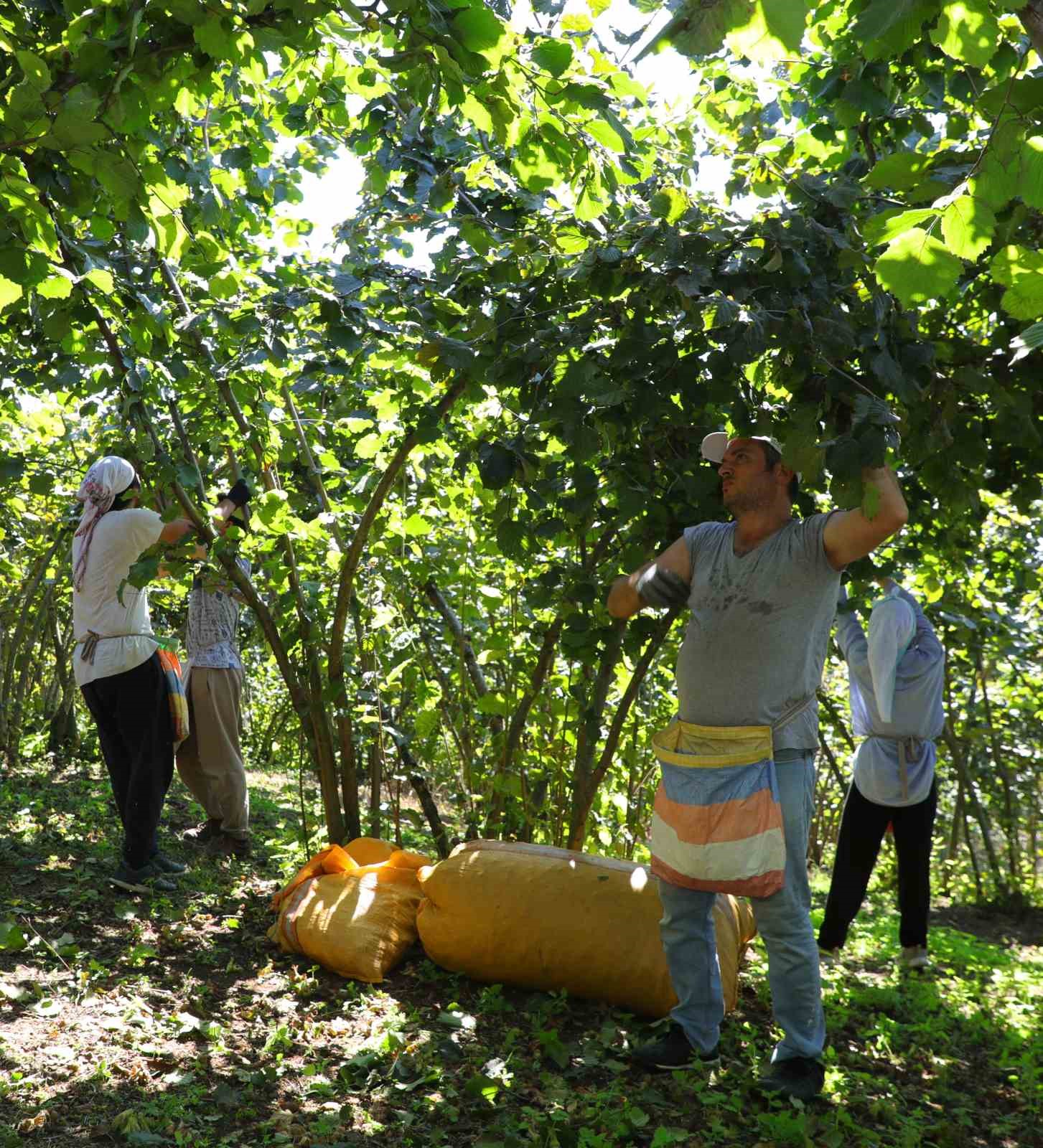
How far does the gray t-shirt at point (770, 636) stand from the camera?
277 centimetres

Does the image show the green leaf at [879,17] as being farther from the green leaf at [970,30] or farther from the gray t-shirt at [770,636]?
the gray t-shirt at [770,636]

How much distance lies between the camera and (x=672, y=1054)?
9.40ft

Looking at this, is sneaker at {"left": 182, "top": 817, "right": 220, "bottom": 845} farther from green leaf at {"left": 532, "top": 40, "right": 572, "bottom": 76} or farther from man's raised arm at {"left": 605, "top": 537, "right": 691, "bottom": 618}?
green leaf at {"left": 532, "top": 40, "right": 572, "bottom": 76}

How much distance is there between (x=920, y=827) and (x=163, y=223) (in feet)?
12.4

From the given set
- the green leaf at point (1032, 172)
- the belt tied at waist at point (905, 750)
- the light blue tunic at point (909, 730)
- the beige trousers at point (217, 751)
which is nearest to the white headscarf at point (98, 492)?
the beige trousers at point (217, 751)

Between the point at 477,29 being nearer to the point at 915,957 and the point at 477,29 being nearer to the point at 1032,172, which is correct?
the point at 1032,172

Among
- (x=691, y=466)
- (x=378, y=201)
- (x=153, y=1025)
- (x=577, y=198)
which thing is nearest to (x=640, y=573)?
(x=691, y=466)

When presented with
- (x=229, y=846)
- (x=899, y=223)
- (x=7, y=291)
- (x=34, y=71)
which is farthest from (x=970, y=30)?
(x=229, y=846)

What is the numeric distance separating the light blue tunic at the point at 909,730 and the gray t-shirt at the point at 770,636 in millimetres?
1755

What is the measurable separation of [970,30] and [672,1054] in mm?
Answer: 2475

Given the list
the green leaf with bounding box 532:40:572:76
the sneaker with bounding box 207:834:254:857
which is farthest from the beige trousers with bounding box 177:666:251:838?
the green leaf with bounding box 532:40:572:76

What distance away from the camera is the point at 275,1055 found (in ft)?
9.47

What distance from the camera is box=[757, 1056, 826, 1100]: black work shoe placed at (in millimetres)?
2766

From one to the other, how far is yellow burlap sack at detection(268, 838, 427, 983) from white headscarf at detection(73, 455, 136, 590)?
167 centimetres
